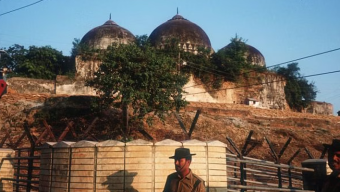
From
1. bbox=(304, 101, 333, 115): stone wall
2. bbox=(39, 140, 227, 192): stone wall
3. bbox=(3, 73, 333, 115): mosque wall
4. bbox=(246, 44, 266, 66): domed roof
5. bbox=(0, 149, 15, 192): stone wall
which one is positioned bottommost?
bbox=(0, 149, 15, 192): stone wall

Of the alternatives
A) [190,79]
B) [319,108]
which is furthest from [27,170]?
[319,108]

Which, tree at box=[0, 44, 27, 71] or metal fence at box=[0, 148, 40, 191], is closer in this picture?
metal fence at box=[0, 148, 40, 191]

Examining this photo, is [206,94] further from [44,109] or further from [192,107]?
[44,109]

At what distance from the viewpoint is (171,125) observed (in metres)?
19.5

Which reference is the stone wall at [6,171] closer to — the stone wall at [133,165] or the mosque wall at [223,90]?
the stone wall at [133,165]

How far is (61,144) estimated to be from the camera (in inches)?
251

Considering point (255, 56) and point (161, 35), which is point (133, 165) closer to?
point (161, 35)

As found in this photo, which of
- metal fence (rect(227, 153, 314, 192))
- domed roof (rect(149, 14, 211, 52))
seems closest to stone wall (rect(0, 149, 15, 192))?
metal fence (rect(227, 153, 314, 192))

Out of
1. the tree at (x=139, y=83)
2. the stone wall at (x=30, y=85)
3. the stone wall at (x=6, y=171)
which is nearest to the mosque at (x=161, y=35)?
the stone wall at (x=30, y=85)

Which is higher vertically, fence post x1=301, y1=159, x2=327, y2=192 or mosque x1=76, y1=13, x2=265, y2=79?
mosque x1=76, y1=13, x2=265, y2=79

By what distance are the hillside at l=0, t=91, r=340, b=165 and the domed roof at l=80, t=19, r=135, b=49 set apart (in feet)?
29.2

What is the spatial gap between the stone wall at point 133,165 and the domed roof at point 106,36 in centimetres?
2299

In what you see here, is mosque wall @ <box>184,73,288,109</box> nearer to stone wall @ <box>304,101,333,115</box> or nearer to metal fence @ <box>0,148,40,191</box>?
stone wall @ <box>304,101,333,115</box>

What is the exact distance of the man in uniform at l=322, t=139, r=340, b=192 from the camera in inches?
133
